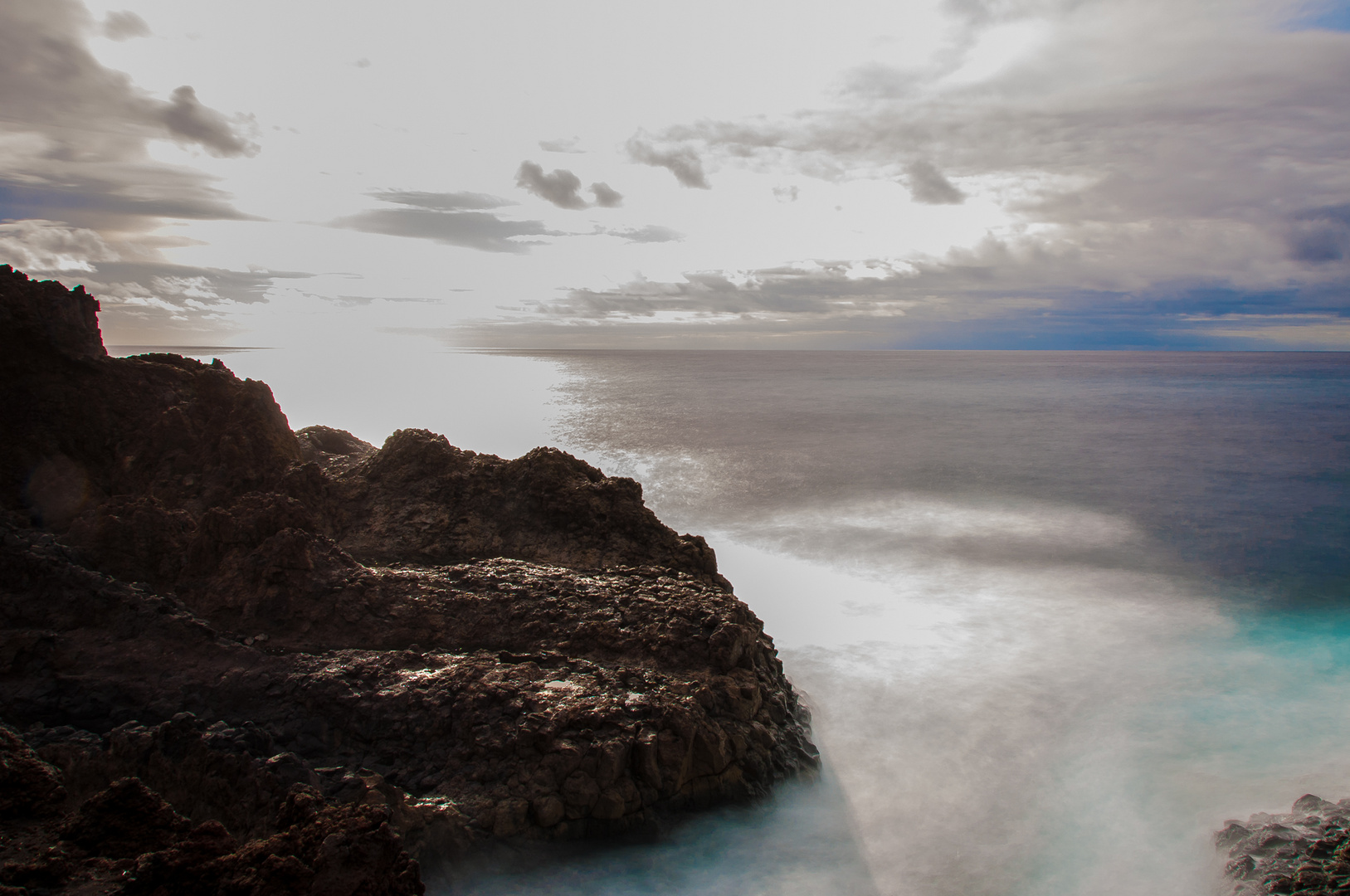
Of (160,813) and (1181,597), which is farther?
(1181,597)

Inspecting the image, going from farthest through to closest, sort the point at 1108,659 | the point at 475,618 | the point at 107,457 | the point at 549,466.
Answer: the point at 1108,659
the point at 549,466
the point at 107,457
the point at 475,618

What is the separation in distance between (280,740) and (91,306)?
774cm

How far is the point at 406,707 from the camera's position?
6.34 m

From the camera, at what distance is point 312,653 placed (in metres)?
6.88

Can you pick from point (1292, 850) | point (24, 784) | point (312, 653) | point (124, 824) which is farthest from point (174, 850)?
point (1292, 850)

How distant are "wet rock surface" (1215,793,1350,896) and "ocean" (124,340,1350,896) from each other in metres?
0.32

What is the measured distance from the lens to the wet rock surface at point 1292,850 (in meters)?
5.56

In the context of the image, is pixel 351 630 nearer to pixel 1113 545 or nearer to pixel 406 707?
pixel 406 707

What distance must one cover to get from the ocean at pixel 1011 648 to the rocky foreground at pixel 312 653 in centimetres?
77

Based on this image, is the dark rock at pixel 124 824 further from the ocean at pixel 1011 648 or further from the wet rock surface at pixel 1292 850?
the wet rock surface at pixel 1292 850

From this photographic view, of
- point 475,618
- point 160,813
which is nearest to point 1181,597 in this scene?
point 475,618

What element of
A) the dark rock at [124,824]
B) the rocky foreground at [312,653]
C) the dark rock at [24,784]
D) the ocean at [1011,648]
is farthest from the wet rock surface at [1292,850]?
the dark rock at [24,784]

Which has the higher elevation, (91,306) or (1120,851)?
(91,306)

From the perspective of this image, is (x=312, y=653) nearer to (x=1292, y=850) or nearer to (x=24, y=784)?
(x=24, y=784)
